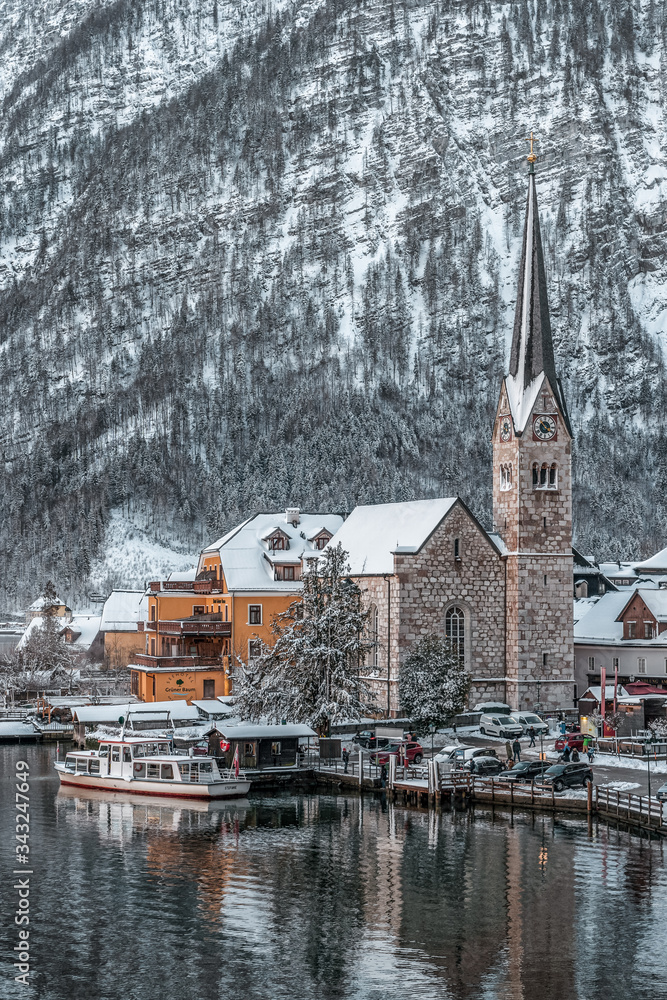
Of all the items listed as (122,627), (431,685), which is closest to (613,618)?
(431,685)

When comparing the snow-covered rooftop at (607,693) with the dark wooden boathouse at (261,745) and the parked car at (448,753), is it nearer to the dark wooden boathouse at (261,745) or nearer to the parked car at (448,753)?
the parked car at (448,753)

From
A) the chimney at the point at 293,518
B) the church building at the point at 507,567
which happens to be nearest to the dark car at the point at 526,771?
the church building at the point at 507,567

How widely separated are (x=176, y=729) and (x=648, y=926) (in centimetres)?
4267

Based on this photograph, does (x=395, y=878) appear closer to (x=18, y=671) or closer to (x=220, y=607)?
(x=220, y=607)

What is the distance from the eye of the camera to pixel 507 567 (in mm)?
82750

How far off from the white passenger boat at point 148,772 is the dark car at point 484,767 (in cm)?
1003

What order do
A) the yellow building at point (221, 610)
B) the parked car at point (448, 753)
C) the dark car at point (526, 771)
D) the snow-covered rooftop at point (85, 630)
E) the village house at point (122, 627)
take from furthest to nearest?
the snow-covered rooftop at point (85, 630)
the village house at point (122, 627)
the yellow building at point (221, 610)
the parked car at point (448, 753)
the dark car at point (526, 771)

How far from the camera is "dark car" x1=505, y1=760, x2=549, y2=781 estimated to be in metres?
60.7

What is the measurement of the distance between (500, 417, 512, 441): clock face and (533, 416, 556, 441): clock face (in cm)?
162

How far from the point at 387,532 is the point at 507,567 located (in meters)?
7.67

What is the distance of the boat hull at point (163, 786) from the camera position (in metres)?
61.5

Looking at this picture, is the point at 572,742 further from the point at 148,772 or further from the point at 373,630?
the point at 148,772

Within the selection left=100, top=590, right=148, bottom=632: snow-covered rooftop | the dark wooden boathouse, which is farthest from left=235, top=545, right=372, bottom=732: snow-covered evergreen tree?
left=100, top=590, right=148, bottom=632: snow-covered rooftop

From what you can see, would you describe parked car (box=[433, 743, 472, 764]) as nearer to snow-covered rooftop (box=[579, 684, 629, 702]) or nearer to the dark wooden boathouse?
the dark wooden boathouse
